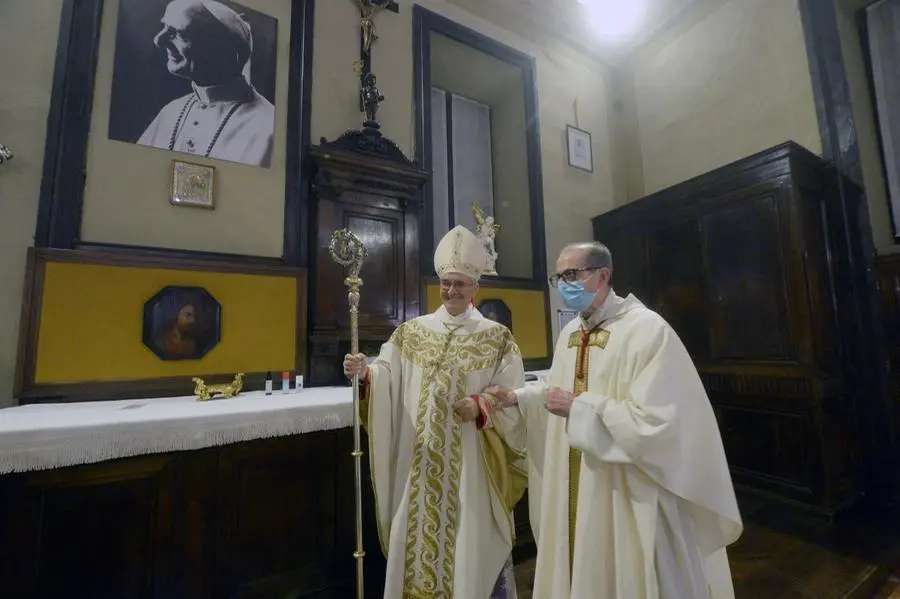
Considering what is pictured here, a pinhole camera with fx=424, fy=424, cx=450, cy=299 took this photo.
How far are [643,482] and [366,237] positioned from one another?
2832 millimetres

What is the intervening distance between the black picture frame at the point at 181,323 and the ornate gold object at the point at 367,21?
2.76 metres

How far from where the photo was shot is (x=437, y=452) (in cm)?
203

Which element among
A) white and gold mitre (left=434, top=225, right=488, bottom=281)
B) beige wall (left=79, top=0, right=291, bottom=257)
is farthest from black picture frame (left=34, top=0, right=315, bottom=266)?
white and gold mitre (left=434, top=225, right=488, bottom=281)

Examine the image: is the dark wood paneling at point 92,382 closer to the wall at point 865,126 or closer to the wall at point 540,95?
the wall at point 540,95

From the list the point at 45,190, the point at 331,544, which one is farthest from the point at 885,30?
the point at 45,190

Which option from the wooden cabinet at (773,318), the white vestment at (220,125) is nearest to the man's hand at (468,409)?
the white vestment at (220,125)

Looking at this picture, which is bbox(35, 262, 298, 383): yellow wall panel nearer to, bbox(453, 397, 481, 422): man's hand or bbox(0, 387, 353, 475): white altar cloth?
bbox(0, 387, 353, 475): white altar cloth

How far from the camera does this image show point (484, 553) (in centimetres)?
194

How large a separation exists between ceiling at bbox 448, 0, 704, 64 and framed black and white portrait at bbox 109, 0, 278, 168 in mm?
2487

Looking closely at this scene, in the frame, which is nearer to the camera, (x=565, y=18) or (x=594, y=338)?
(x=594, y=338)

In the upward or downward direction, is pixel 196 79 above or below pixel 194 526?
A: above

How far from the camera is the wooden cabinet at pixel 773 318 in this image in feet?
11.2

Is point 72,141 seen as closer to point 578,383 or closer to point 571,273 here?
point 571,273

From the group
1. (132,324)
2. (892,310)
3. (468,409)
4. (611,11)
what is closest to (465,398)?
(468,409)
